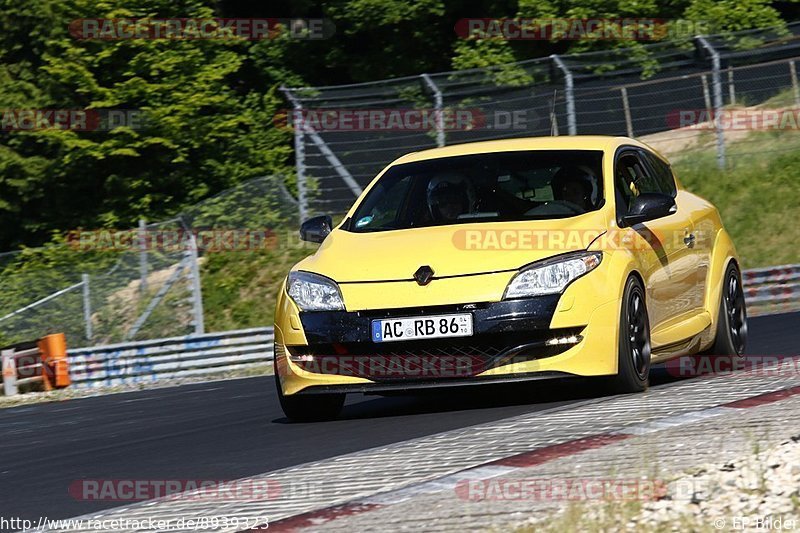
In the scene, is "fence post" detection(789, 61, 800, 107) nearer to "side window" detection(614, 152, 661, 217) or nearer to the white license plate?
"side window" detection(614, 152, 661, 217)

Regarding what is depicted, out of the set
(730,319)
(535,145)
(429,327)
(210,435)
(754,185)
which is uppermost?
(535,145)

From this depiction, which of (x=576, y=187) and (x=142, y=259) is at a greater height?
(x=576, y=187)

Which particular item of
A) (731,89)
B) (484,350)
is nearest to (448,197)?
(484,350)

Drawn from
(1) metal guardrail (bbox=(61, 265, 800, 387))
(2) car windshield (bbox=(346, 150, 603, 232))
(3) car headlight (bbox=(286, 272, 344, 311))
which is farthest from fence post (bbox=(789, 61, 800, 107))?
(3) car headlight (bbox=(286, 272, 344, 311))

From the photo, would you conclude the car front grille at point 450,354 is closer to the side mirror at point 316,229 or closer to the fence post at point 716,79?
the side mirror at point 316,229

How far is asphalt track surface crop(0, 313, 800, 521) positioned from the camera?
23.7 ft

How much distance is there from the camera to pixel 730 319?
10.6 metres

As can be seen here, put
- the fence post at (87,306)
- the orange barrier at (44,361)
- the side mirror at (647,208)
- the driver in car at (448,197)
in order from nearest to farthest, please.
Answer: the side mirror at (647,208) → the driver in car at (448,197) → the orange barrier at (44,361) → the fence post at (87,306)

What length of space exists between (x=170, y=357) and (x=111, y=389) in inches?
73.6

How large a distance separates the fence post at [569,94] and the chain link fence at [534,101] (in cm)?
2

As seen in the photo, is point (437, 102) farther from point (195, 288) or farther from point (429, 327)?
point (429, 327)

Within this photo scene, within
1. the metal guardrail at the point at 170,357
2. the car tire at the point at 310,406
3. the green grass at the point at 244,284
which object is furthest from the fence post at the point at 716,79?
the car tire at the point at 310,406

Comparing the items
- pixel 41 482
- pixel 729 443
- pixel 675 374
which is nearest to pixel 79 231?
pixel 675 374

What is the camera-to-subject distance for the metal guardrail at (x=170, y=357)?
65.3 ft
